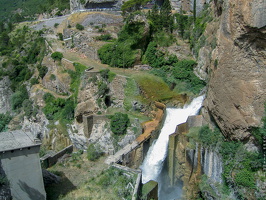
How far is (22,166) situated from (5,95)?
29.2 m

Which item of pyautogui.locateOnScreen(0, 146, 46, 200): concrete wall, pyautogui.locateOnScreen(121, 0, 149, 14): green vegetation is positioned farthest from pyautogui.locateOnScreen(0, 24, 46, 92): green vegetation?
pyautogui.locateOnScreen(0, 146, 46, 200): concrete wall

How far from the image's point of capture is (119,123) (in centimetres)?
2270

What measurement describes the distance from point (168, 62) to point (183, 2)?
51.0ft

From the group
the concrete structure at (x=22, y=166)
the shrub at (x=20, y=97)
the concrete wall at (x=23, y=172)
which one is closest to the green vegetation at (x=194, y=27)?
the concrete structure at (x=22, y=166)

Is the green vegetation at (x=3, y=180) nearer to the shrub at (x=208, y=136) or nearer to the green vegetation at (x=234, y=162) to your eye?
the green vegetation at (x=234, y=162)

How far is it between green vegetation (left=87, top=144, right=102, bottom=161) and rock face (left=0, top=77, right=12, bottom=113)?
2202cm

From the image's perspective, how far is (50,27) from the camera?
4591 centimetres

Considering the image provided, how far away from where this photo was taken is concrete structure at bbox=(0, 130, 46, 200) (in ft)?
47.2

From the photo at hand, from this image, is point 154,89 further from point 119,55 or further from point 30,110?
point 30,110

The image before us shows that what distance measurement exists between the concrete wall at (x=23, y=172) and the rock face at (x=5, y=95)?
2794 cm

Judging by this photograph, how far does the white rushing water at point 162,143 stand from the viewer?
20469 mm

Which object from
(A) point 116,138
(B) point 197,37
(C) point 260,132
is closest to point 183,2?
(B) point 197,37

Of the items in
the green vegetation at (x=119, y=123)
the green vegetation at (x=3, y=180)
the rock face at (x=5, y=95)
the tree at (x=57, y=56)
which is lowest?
the rock face at (x=5, y=95)

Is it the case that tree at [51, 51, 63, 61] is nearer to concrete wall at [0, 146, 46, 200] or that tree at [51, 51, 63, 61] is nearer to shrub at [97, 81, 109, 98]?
shrub at [97, 81, 109, 98]
